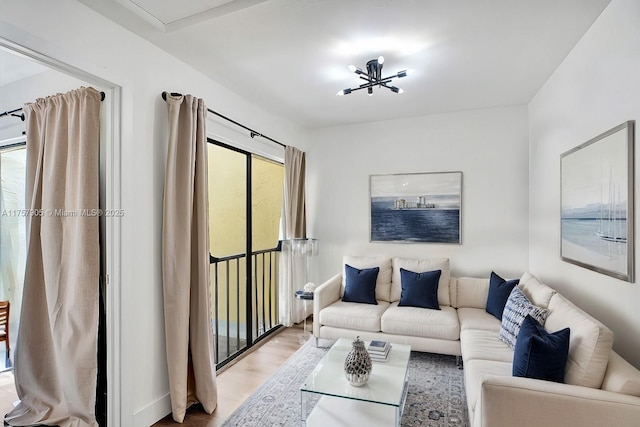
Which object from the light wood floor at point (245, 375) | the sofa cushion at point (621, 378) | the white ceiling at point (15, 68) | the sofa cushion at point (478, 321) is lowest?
the light wood floor at point (245, 375)

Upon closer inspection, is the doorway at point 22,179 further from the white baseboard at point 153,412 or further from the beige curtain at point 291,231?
the beige curtain at point 291,231

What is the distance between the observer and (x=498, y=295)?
3129 mm

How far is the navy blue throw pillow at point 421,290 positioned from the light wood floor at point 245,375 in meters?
1.28

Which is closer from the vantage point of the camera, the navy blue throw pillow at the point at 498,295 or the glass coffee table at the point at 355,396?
the glass coffee table at the point at 355,396

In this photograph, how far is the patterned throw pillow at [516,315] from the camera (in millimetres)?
2209

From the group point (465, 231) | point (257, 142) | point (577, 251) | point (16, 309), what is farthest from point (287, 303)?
point (577, 251)

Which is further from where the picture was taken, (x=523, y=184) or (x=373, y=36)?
(x=523, y=184)

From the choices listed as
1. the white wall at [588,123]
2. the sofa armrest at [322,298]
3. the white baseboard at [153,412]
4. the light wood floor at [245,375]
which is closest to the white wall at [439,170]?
the white wall at [588,123]

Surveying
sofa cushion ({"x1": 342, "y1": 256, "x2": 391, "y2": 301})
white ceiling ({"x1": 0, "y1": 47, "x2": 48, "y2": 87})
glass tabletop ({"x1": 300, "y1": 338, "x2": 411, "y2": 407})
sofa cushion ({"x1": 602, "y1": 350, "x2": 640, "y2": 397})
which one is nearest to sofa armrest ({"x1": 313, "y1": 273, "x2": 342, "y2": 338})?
sofa cushion ({"x1": 342, "y1": 256, "x2": 391, "y2": 301})

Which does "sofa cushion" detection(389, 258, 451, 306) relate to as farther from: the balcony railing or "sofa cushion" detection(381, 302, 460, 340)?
the balcony railing

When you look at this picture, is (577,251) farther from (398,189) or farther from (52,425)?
(52,425)

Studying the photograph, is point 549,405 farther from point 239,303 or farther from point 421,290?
point 239,303

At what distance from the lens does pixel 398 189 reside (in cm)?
414

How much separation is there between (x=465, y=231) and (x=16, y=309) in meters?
4.78
